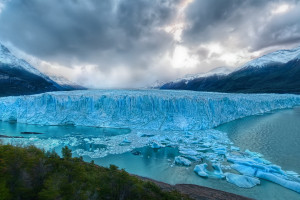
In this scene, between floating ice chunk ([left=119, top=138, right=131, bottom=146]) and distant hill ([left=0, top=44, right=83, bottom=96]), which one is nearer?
floating ice chunk ([left=119, top=138, right=131, bottom=146])

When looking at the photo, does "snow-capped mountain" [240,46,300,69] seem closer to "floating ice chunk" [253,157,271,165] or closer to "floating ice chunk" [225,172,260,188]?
"floating ice chunk" [253,157,271,165]

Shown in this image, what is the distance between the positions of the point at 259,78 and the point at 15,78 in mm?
92666

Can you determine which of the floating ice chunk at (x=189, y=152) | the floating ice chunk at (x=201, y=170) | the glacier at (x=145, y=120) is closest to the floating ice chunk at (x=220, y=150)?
the glacier at (x=145, y=120)

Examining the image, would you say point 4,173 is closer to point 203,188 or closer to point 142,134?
point 203,188

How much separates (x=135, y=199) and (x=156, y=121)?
1305 cm

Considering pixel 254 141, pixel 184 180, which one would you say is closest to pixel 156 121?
pixel 254 141

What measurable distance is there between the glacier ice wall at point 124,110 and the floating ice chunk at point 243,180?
8.61 meters

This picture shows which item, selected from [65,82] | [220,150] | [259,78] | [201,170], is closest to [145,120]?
[220,150]

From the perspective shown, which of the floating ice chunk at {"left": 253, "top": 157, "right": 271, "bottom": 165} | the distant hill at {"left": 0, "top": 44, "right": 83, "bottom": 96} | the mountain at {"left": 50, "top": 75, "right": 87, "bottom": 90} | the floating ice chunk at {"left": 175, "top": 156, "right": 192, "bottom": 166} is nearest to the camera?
the floating ice chunk at {"left": 253, "top": 157, "right": 271, "bottom": 165}

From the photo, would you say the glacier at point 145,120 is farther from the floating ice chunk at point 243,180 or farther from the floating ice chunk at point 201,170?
the floating ice chunk at point 243,180

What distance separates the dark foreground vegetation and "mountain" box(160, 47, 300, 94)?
6256 centimetres

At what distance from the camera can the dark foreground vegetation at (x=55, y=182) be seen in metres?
3.10

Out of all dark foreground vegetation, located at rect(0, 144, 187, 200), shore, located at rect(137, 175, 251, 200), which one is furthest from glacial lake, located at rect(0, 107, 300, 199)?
dark foreground vegetation, located at rect(0, 144, 187, 200)

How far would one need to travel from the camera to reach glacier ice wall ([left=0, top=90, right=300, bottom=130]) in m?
17.2
